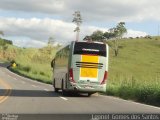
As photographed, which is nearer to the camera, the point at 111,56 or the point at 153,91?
the point at 153,91

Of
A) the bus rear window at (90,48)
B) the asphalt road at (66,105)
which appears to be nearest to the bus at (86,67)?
the bus rear window at (90,48)

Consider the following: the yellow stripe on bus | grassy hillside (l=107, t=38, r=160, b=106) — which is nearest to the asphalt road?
the yellow stripe on bus

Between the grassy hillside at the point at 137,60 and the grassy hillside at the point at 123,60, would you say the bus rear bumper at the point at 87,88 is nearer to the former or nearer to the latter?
the grassy hillside at the point at 137,60

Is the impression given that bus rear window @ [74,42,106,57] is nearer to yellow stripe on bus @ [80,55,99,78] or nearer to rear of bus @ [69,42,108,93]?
rear of bus @ [69,42,108,93]

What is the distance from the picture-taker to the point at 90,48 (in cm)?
3228

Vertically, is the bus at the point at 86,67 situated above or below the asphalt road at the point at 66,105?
above

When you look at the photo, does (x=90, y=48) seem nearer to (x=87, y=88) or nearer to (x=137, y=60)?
(x=87, y=88)

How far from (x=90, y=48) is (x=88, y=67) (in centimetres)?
115

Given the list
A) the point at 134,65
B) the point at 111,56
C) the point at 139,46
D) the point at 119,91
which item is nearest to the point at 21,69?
the point at 134,65

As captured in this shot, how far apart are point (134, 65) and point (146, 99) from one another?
98.6 metres

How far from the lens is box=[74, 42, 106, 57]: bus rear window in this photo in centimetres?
3212

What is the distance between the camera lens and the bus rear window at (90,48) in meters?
32.1

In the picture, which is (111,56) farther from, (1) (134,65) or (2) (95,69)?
(2) (95,69)

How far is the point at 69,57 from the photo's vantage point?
106ft
